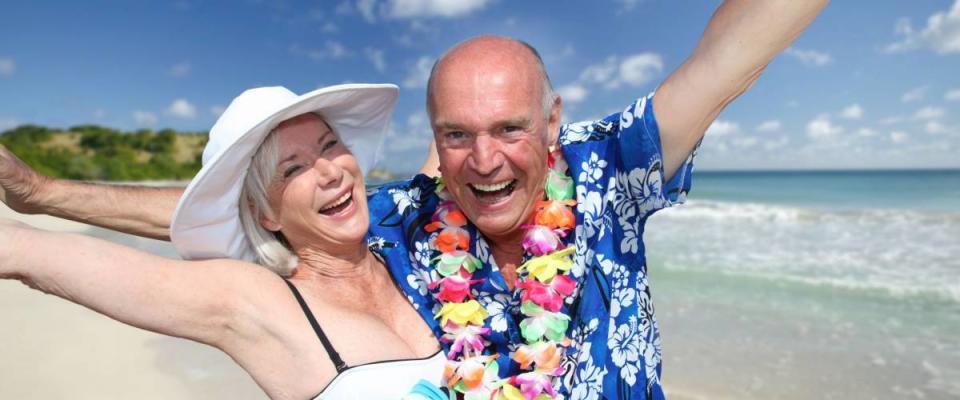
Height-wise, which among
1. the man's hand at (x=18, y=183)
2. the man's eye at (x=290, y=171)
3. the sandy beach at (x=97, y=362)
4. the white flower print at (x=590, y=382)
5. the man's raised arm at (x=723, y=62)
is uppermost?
the man's raised arm at (x=723, y=62)

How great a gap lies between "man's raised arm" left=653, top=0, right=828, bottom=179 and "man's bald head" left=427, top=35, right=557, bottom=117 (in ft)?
1.62

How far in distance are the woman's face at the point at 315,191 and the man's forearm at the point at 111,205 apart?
27.2 inches

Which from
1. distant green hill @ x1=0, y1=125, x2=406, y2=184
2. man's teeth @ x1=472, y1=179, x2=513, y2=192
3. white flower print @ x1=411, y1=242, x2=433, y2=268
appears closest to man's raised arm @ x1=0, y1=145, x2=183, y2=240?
white flower print @ x1=411, y1=242, x2=433, y2=268

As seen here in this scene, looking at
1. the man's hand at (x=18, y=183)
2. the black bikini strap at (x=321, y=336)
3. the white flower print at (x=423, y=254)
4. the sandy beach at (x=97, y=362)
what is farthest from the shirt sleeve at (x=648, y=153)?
the sandy beach at (x=97, y=362)

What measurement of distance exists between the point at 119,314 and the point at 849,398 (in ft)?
15.4

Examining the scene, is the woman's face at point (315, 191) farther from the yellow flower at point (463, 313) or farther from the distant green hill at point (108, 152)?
the distant green hill at point (108, 152)

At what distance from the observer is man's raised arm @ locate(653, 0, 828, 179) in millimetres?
1765

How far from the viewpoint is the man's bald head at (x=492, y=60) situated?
229 cm

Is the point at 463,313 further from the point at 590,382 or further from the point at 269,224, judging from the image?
the point at 269,224

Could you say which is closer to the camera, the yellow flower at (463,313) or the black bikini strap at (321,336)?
the black bikini strap at (321,336)

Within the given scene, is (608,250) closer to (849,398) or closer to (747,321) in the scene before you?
(849,398)

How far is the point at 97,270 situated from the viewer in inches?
71.9

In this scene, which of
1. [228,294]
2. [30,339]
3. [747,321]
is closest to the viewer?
[228,294]

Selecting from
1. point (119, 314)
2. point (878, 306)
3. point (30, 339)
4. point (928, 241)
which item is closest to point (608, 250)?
point (119, 314)
